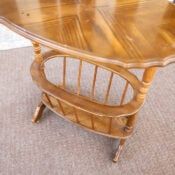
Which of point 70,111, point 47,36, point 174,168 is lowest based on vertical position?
point 174,168

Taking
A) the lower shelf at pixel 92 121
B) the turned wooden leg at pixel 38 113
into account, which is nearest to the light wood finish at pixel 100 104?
the lower shelf at pixel 92 121

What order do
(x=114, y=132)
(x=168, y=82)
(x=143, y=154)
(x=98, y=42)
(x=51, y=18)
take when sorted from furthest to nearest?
(x=168, y=82) < (x=143, y=154) < (x=114, y=132) < (x=51, y=18) < (x=98, y=42)

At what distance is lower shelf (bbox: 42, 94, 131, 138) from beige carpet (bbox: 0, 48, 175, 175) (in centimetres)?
17

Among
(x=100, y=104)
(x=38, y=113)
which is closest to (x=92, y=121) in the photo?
(x=100, y=104)

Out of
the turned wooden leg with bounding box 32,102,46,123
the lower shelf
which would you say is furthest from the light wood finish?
the turned wooden leg with bounding box 32,102,46,123

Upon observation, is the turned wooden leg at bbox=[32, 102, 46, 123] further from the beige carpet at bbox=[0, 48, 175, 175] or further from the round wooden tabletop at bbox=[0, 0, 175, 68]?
the round wooden tabletop at bbox=[0, 0, 175, 68]

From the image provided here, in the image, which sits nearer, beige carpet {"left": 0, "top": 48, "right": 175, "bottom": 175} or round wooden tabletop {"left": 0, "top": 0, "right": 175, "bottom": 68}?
round wooden tabletop {"left": 0, "top": 0, "right": 175, "bottom": 68}

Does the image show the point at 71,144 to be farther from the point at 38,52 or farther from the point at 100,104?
the point at 38,52

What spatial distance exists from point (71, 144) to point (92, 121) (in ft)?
0.70

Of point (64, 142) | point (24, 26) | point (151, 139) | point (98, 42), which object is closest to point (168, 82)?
point (151, 139)

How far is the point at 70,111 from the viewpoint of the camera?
113 cm

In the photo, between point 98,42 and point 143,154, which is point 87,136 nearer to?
point 143,154

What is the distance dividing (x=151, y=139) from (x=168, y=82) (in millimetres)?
531

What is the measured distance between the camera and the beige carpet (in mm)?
1098
